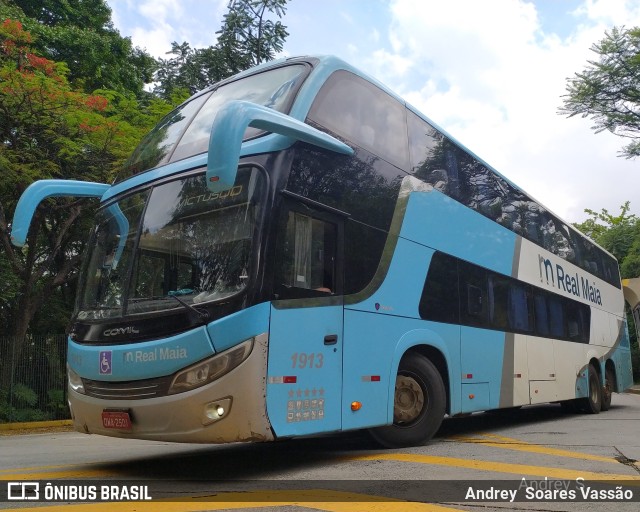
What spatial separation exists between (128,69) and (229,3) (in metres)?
4.92

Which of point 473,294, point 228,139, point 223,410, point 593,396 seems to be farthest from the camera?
point 593,396

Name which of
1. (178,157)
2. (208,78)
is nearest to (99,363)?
(178,157)

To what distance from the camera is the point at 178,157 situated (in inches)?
250

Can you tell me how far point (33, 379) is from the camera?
623 inches

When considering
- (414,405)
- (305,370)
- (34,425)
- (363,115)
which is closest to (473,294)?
(414,405)

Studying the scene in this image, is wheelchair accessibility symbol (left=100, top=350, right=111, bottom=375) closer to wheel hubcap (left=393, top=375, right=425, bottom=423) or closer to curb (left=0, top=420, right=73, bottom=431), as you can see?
wheel hubcap (left=393, top=375, right=425, bottom=423)

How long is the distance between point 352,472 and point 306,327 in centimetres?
133

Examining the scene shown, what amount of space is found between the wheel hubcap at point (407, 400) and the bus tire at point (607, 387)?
8366mm

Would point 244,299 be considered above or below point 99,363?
above

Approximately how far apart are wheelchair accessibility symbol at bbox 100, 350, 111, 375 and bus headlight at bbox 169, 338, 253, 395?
81 cm

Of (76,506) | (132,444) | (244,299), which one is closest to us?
(76,506)

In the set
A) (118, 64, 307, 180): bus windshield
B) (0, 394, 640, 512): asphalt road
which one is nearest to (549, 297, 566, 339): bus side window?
(0, 394, 640, 512): asphalt road

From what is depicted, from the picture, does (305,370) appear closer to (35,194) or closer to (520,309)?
(35,194)

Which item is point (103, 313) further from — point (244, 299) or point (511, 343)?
point (511, 343)
